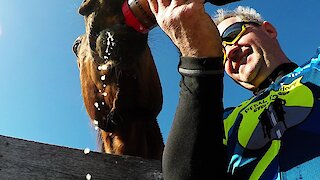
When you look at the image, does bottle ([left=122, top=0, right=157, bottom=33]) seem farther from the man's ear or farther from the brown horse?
the man's ear

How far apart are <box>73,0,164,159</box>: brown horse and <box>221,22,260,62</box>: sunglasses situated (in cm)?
47

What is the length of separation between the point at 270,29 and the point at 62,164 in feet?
4.96

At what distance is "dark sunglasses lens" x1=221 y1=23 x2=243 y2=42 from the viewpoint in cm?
258

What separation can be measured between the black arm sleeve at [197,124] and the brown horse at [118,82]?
1.18 meters

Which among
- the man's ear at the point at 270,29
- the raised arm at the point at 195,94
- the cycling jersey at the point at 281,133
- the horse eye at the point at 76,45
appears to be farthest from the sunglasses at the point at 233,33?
the horse eye at the point at 76,45

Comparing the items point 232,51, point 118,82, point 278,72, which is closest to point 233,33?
point 232,51

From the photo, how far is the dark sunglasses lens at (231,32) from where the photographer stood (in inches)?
102

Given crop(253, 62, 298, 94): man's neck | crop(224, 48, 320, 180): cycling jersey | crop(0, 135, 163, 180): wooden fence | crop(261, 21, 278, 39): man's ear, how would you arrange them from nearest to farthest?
crop(224, 48, 320, 180): cycling jersey
crop(0, 135, 163, 180): wooden fence
crop(253, 62, 298, 94): man's neck
crop(261, 21, 278, 39): man's ear

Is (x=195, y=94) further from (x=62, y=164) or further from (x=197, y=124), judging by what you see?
(x=62, y=164)

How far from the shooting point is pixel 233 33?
2.61 m

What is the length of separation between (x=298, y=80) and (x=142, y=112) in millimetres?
1683

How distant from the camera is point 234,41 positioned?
2527mm

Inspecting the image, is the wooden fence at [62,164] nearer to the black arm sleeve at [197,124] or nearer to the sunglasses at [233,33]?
the black arm sleeve at [197,124]

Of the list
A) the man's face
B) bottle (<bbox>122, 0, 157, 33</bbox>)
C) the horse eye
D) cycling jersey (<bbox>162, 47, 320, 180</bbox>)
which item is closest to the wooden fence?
cycling jersey (<bbox>162, 47, 320, 180</bbox>)
